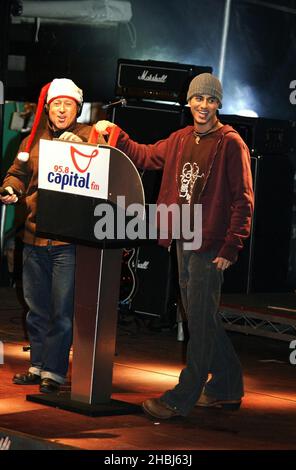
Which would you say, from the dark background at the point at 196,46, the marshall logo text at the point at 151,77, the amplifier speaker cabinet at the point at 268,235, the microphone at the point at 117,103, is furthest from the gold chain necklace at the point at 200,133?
the dark background at the point at 196,46

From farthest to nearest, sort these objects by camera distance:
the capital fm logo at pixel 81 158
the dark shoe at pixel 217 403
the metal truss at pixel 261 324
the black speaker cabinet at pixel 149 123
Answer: the black speaker cabinet at pixel 149 123 < the metal truss at pixel 261 324 < the dark shoe at pixel 217 403 < the capital fm logo at pixel 81 158

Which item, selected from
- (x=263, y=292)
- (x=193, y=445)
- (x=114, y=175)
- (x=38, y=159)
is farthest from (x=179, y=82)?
(x=193, y=445)

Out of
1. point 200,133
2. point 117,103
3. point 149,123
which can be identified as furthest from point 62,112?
point 149,123

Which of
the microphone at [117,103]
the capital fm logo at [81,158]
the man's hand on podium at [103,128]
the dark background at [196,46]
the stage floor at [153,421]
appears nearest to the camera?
the stage floor at [153,421]

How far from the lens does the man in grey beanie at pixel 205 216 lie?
612 cm

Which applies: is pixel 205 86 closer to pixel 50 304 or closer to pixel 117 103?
pixel 50 304

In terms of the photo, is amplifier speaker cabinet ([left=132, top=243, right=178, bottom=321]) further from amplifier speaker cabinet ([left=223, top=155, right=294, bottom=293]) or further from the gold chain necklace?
the gold chain necklace

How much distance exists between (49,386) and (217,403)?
899 millimetres

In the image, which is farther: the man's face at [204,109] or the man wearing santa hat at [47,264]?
the man wearing santa hat at [47,264]

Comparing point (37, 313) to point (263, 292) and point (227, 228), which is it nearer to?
point (227, 228)

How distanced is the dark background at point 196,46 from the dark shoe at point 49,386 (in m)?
5.13

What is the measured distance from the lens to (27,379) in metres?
6.97

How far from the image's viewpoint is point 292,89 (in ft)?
37.0

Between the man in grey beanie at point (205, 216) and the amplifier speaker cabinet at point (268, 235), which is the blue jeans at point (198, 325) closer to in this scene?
the man in grey beanie at point (205, 216)
